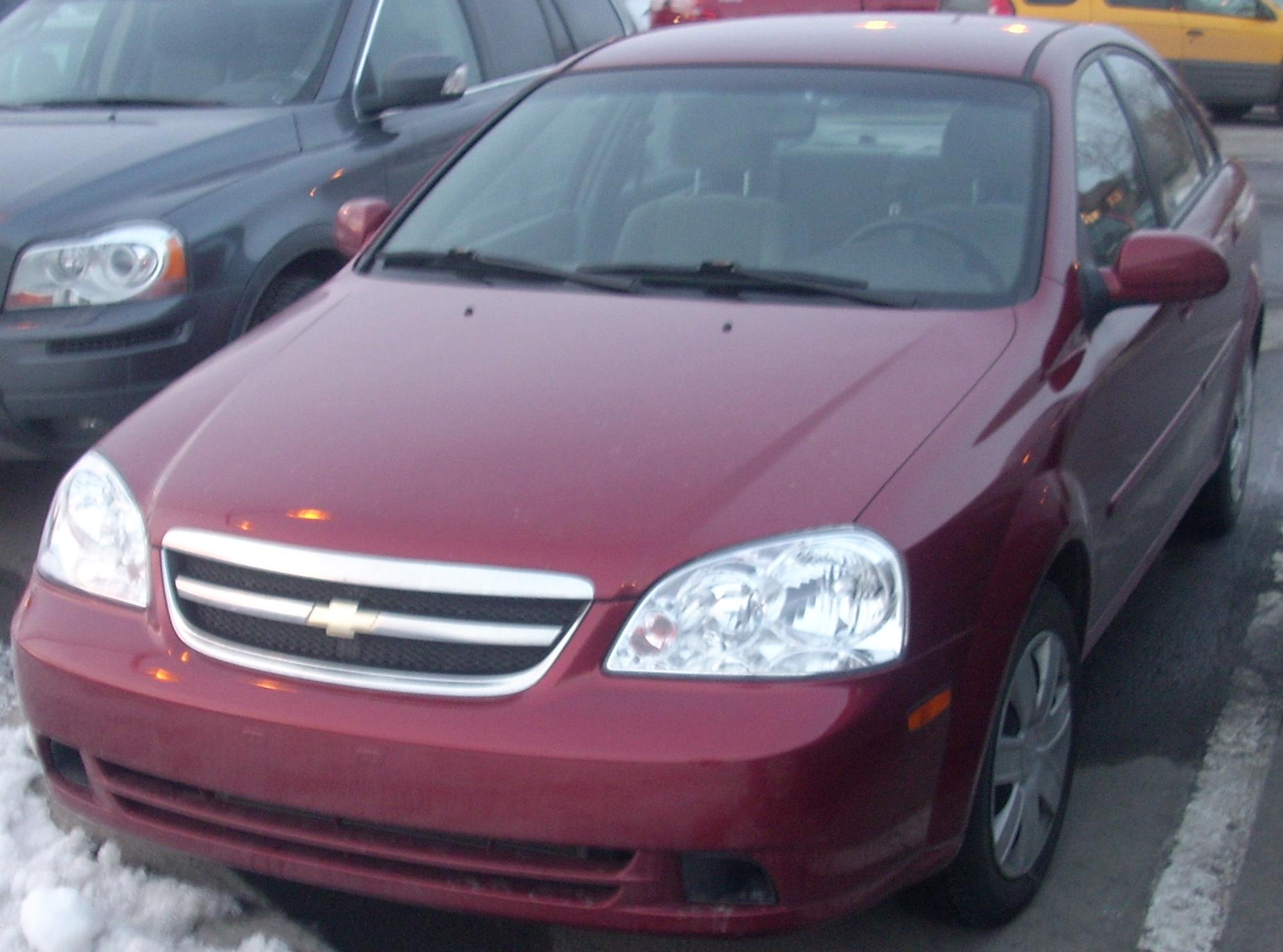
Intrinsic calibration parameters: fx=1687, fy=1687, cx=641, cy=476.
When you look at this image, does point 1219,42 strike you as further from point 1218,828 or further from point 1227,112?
point 1218,828

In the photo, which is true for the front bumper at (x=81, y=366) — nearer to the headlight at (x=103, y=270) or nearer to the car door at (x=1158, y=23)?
the headlight at (x=103, y=270)

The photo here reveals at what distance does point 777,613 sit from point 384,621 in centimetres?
62

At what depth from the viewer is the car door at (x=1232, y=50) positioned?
54.2 feet

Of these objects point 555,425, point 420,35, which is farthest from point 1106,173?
point 420,35

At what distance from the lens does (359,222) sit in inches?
173

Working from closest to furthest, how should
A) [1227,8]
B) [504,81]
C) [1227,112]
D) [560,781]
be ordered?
[560,781]
[504,81]
[1227,8]
[1227,112]

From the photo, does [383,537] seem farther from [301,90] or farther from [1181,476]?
[301,90]

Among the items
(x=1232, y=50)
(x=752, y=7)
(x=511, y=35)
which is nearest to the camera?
(x=511, y=35)

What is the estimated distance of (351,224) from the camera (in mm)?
4410

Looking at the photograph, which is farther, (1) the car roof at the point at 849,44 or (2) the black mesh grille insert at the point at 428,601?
(1) the car roof at the point at 849,44

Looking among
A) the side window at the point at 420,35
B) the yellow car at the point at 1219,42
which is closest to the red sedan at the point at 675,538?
the side window at the point at 420,35

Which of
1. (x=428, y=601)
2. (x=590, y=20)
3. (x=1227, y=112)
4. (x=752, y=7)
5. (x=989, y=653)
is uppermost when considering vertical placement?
(x=428, y=601)

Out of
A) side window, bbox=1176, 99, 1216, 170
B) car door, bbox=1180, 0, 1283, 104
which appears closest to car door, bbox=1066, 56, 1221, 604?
side window, bbox=1176, 99, 1216, 170

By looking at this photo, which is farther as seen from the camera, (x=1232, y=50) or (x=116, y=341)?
(x=1232, y=50)
